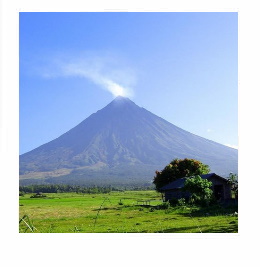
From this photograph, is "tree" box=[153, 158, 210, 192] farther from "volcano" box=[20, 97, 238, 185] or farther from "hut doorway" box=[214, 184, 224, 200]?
"volcano" box=[20, 97, 238, 185]

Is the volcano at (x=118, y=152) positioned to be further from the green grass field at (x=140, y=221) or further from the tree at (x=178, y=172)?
the green grass field at (x=140, y=221)

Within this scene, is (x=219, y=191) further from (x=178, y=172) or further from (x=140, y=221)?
(x=140, y=221)

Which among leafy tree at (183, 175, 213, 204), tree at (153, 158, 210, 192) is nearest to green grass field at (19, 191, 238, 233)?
leafy tree at (183, 175, 213, 204)

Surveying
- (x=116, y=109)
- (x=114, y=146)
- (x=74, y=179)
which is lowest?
(x=74, y=179)
